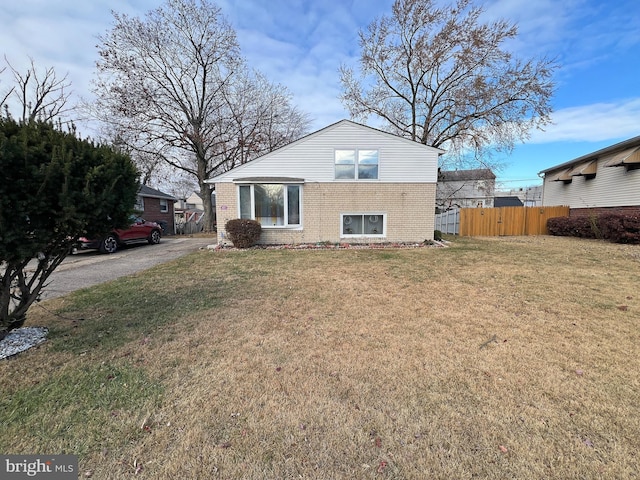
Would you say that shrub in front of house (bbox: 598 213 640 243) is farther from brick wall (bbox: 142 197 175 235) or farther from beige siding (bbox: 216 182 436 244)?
brick wall (bbox: 142 197 175 235)

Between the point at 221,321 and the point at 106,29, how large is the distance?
69.1 feet

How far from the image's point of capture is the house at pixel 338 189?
11.5 metres

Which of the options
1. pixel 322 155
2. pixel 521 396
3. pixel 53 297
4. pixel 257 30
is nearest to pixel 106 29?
pixel 257 30

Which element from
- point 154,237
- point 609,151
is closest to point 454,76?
point 609,151

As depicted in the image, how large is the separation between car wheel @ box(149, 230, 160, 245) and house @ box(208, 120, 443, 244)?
5378mm

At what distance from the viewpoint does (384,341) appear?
11.0 ft

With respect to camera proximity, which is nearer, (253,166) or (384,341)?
(384,341)

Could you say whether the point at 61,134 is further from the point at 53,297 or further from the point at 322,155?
the point at 322,155

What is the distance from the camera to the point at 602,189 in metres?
14.9

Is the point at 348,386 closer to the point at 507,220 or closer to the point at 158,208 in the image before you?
the point at 507,220

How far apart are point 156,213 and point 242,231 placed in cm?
1264

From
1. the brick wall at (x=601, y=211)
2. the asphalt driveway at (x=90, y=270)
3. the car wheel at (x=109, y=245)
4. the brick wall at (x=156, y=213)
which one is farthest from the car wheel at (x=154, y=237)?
the brick wall at (x=601, y=211)

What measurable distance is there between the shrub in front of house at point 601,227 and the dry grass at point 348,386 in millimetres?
9881

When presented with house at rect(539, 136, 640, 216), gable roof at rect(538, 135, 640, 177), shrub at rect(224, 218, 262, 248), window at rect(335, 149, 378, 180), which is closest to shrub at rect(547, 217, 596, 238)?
house at rect(539, 136, 640, 216)
